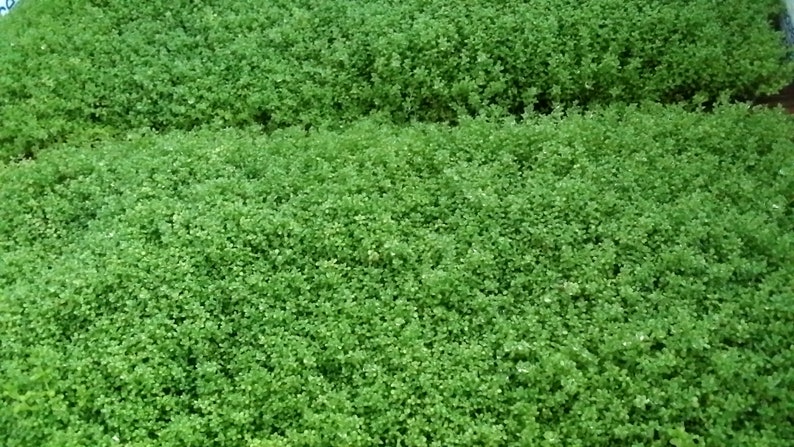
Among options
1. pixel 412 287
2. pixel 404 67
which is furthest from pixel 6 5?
pixel 412 287

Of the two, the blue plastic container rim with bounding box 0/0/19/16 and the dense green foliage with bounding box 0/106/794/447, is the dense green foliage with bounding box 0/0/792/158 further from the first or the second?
the blue plastic container rim with bounding box 0/0/19/16

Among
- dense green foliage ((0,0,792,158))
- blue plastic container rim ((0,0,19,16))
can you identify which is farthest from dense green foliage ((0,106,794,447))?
blue plastic container rim ((0,0,19,16))

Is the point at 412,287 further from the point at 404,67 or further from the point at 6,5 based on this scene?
the point at 6,5

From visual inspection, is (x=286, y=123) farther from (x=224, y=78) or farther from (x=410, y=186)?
(x=410, y=186)

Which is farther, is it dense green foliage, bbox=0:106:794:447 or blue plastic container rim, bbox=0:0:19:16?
blue plastic container rim, bbox=0:0:19:16

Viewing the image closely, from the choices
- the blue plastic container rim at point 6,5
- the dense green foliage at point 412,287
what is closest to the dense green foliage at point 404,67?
the dense green foliage at point 412,287

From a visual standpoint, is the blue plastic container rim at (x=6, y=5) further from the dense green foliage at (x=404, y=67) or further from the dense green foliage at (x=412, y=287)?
the dense green foliage at (x=412, y=287)
